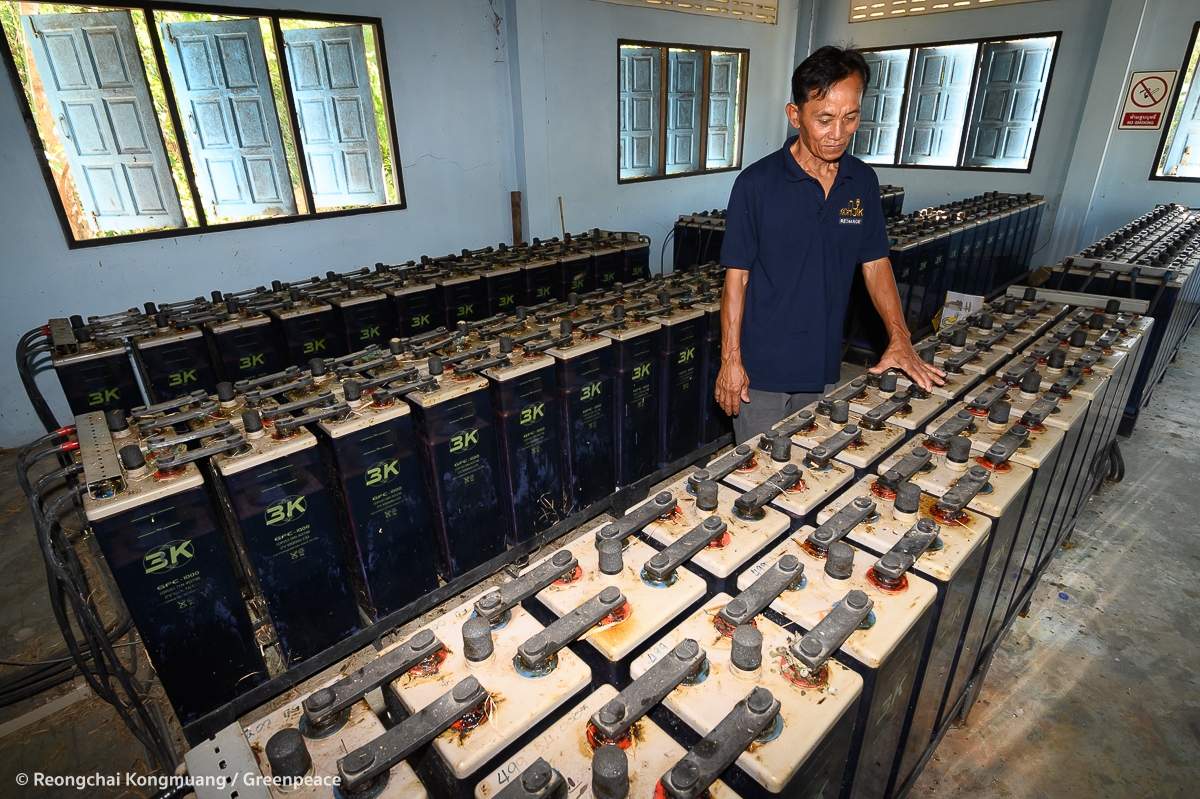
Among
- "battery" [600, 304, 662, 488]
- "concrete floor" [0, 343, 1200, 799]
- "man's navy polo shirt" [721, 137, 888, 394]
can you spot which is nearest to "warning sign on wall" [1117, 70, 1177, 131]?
"concrete floor" [0, 343, 1200, 799]

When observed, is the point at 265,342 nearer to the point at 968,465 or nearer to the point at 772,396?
the point at 772,396

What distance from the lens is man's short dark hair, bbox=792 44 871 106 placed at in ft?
5.16

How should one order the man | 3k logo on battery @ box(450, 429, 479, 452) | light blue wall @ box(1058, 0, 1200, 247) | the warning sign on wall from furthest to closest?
the warning sign on wall
light blue wall @ box(1058, 0, 1200, 247)
3k logo on battery @ box(450, 429, 479, 452)
the man

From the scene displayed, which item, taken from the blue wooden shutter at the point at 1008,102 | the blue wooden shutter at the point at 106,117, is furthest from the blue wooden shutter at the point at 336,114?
the blue wooden shutter at the point at 1008,102

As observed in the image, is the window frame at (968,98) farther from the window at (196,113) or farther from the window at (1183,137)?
the window at (196,113)

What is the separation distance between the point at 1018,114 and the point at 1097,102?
2.47 ft

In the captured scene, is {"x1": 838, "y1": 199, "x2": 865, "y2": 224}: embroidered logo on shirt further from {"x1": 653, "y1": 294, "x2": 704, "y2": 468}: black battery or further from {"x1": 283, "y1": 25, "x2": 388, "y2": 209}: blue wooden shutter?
{"x1": 283, "y1": 25, "x2": 388, "y2": 209}: blue wooden shutter

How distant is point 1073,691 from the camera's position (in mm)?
1859

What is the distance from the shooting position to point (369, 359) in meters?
2.16

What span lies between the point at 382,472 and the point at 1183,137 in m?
7.85

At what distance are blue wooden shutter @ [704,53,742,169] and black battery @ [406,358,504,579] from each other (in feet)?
19.3

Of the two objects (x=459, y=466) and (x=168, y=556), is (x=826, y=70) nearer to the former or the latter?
(x=459, y=466)

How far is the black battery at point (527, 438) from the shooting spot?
2.15m

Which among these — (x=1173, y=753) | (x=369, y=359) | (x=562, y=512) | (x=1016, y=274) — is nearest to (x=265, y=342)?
(x=369, y=359)
